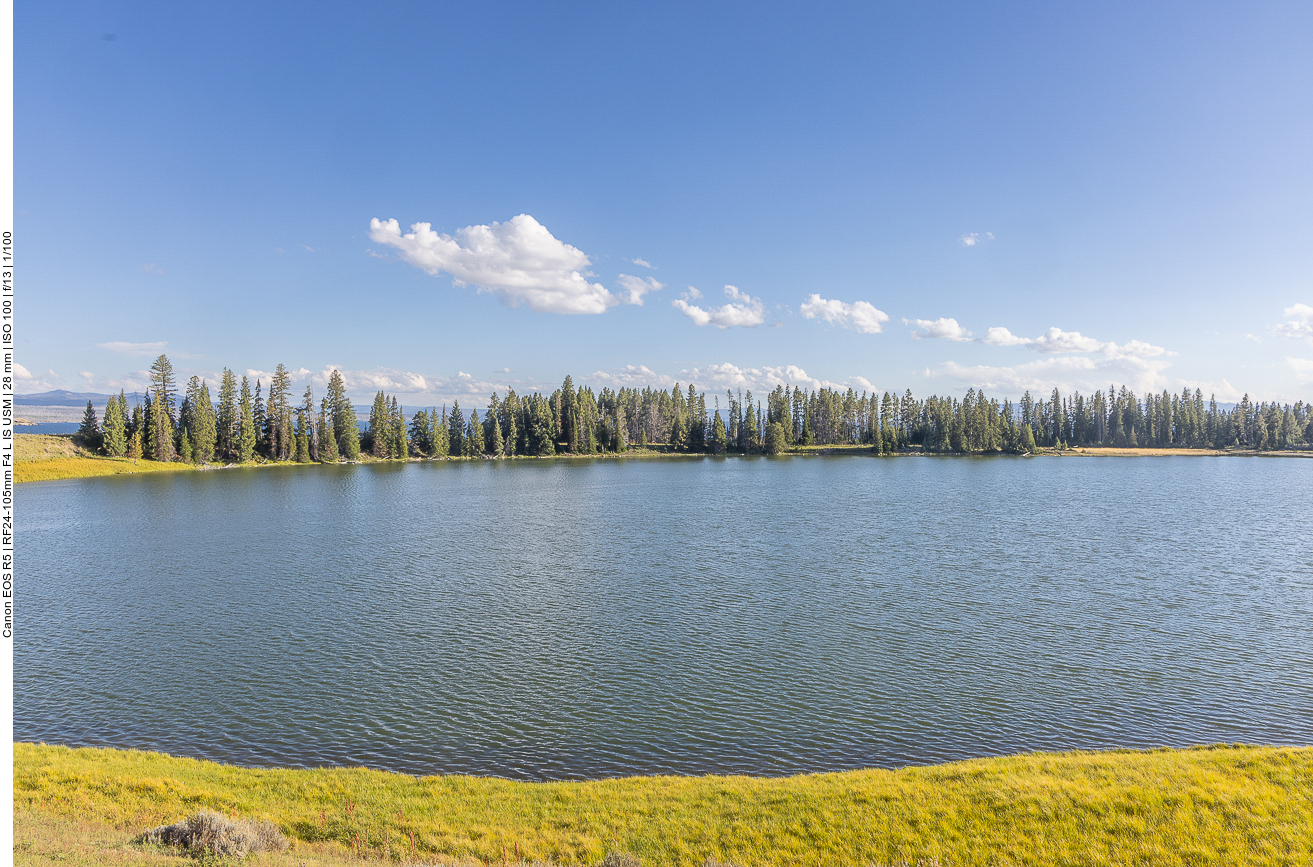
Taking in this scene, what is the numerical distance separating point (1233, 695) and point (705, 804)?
19790 mm

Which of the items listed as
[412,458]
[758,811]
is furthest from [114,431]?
[758,811]

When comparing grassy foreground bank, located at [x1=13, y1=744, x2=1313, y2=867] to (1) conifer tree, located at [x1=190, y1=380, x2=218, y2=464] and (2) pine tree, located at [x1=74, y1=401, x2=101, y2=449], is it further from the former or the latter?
(2) pine tree, located at [x1=74, y1=401, x2=101, y2=449]

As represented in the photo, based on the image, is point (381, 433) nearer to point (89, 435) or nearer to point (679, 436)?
point (89, 435)

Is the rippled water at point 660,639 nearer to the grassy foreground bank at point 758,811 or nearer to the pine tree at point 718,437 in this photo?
the grassy foreground bank at point 758,811

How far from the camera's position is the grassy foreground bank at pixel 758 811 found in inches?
465

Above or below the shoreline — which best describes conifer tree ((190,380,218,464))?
above

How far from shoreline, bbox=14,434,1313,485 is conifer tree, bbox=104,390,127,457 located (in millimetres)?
Answer: 2536

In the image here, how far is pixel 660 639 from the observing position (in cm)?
2800

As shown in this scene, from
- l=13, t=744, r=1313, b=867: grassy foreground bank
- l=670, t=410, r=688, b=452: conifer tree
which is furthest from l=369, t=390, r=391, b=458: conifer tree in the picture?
l=13, t=744, r=1313, b=867: grassy foreground bank

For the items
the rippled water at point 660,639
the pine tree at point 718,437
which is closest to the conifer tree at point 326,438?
the rippled water at point 660,639

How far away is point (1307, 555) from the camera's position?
4388 cm

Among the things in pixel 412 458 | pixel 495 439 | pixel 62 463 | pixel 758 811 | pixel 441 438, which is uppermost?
pixel 441 438

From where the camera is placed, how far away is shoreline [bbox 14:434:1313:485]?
359ft

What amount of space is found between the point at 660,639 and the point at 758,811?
1418 cm
